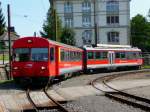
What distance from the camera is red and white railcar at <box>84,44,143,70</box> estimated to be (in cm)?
4353

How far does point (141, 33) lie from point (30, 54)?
104 meters

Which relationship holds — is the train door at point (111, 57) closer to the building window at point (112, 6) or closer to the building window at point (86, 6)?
the building window at point (112, 6)

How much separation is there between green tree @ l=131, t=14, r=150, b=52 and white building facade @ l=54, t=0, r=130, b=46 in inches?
1185

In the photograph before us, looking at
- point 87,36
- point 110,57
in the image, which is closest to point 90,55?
point 110,57

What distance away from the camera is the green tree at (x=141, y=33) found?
12307cm

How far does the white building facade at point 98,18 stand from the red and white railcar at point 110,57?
37530 millimetres

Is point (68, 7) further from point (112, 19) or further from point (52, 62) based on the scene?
point (52, 62)

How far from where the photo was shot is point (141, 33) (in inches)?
5017

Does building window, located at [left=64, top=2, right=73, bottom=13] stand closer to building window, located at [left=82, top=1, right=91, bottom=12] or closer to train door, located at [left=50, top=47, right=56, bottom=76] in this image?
building window, located at [left=82, top=1, right=91, bottom=12]

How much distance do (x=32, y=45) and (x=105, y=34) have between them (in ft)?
220

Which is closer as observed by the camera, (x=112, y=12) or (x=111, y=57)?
(x=111, y=57)

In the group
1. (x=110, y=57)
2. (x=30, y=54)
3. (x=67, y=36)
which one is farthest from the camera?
(x=67, y=36)

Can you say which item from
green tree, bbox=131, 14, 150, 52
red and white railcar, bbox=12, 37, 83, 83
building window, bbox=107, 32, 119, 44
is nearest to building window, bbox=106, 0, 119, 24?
building window, bbox=107, 32, 119, 44

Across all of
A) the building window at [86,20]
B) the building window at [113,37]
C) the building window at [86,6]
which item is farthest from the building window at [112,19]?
the building window at [86,6]
